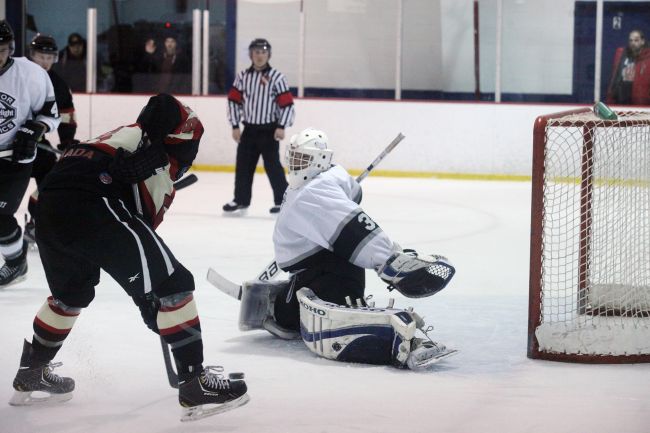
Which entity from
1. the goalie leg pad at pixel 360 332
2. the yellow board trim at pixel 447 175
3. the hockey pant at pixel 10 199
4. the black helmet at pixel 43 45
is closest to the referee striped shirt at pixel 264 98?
the black helmet at pixel 43 45

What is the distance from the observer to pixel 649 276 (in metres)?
3.73

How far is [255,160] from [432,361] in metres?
4.18

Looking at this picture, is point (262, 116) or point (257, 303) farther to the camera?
point (262, 116)

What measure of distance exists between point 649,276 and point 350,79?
6.89 m

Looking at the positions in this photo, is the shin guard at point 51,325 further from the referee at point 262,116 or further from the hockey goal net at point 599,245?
the referee at point 262,116

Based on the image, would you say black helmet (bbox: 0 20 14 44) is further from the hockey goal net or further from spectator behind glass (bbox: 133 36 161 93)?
spectator behind glass (bbox: 133 36 161 93)

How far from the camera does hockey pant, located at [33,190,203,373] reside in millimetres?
2533

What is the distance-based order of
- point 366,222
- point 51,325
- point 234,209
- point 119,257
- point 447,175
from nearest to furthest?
point 119,257 → point 51,325 → point 366,222 → point 234,209 → point 447,175

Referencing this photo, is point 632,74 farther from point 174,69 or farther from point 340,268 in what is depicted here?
point 340,268

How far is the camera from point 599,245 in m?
3.67

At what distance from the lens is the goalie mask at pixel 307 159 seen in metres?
3.39

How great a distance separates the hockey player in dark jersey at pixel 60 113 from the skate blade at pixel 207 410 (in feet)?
9.47

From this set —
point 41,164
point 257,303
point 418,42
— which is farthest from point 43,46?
point 418,42

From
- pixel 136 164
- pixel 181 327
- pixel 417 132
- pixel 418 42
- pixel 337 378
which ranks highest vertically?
pixel 418 42
